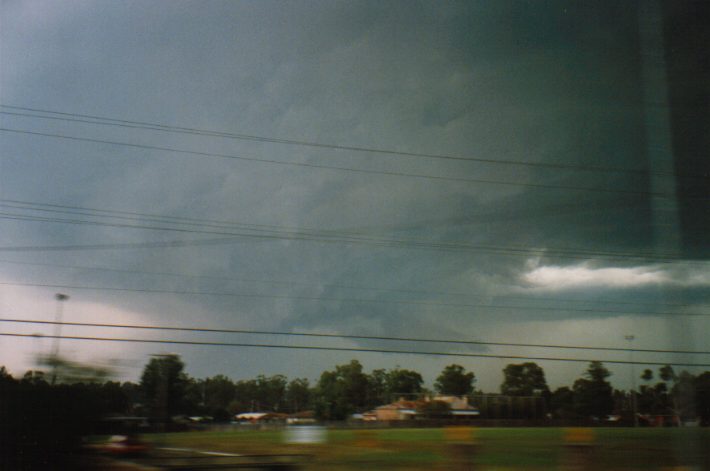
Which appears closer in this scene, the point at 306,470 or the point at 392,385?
the point at 306,470

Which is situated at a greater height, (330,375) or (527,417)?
(330,375)

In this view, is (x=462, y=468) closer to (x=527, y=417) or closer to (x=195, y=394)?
(x=195, y=394)

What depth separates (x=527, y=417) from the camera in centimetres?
2400

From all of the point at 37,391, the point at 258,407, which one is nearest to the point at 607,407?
the point at 258,407

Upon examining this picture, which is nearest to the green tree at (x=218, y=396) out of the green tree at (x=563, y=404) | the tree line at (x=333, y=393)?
the tree line at (x=333, y=393)

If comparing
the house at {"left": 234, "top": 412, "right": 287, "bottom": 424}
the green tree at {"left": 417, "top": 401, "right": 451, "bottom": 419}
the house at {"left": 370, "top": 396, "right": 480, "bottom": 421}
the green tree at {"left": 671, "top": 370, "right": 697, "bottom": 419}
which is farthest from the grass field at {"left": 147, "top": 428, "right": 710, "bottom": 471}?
the green tree at {"left": 671, "top": 370, "right": 697, "bottom": 419}

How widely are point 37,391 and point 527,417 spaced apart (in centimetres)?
1916

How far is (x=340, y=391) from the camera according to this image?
818 inches

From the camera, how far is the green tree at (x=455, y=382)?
845 inches

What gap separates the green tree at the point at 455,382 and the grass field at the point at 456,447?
5.53 feet

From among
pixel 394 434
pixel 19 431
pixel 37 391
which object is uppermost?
pixel 37 391

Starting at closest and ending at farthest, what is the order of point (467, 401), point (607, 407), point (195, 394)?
point (195, 394) < point (607, 407) < point (467, 401)

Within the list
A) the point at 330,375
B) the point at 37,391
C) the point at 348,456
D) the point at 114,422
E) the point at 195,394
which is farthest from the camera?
the point at 330,375

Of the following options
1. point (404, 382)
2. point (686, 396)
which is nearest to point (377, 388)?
point (404, 382)
